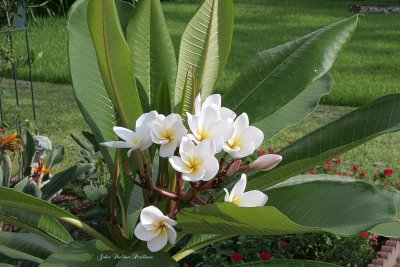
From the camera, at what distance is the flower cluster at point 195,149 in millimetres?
1726

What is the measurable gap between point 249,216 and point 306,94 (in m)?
0.90

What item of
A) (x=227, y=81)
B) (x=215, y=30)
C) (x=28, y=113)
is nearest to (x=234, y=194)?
(x=215, y=30)

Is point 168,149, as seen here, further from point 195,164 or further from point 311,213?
point 311,213

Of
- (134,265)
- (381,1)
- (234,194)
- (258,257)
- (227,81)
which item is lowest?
(381,1)

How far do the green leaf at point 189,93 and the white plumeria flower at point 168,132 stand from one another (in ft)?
0.31

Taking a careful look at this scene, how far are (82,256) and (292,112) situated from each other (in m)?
0.78

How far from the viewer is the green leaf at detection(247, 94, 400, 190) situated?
1838 mm

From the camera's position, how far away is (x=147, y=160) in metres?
1.89

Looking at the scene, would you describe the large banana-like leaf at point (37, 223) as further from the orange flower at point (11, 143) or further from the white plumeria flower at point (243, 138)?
the orange flower at point (11, 143)

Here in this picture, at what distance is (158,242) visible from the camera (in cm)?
176

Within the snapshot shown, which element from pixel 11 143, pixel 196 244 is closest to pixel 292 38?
pixel 11 143

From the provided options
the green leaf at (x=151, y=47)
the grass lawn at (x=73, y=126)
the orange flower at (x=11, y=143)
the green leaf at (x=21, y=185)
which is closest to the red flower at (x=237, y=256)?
the green leaf at (x=21, y=185)

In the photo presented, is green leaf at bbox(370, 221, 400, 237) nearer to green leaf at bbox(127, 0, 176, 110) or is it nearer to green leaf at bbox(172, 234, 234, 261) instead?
green leaf at bbox(172, 234, 234, 261)

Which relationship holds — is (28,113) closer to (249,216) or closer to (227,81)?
(227,81)
